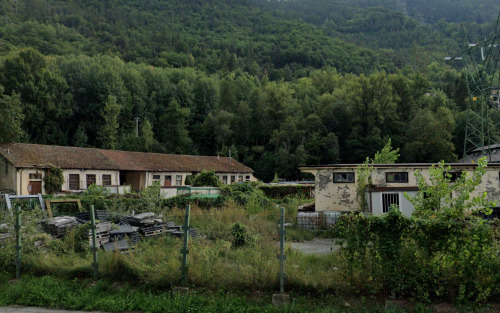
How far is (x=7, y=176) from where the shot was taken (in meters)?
34.8

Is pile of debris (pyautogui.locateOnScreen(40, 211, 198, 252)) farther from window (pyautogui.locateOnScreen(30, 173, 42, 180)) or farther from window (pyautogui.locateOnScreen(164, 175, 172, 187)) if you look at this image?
window (pyautogui.locateOnScreen(164, 175, 172, 187))

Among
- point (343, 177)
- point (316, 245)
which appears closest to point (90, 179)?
point (343, 177)

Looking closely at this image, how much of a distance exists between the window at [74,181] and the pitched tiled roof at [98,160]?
0.94 m

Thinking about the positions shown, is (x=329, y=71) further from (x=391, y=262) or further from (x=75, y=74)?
(x=391, y=262)

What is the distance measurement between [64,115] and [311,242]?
62011 millimetres

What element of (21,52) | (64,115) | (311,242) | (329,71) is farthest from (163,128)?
(311,242)

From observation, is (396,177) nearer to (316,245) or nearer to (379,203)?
(379,203)

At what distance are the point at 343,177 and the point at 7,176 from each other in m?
28.8

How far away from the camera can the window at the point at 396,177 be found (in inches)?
958

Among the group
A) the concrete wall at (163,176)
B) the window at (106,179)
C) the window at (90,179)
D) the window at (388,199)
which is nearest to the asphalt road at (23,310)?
the window at (388,199)

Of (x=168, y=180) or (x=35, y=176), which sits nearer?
(x=35, y=176)

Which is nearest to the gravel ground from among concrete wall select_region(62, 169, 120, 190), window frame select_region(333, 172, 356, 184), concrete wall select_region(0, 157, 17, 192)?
window frame select_region(333, 172, 356, 184)

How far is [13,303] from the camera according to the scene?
9.38 meters

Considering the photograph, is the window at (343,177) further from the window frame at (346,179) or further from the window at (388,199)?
the window at (388,199)
